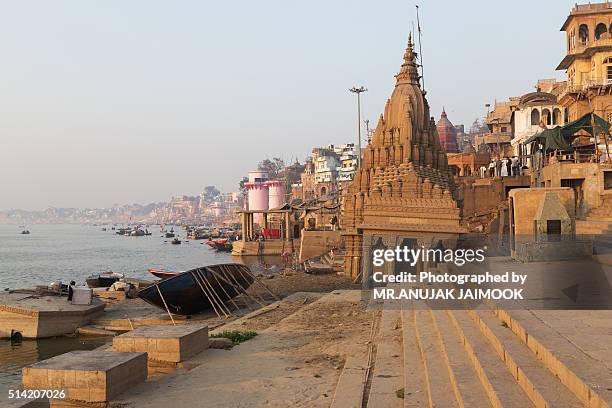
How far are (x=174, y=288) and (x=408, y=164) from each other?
63.2 feet

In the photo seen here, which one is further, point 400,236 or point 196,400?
point 400,236

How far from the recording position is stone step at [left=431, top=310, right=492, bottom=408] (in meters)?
5.55

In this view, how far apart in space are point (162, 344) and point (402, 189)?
22.0 metres

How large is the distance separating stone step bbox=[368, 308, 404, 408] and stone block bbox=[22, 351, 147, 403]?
137 inches

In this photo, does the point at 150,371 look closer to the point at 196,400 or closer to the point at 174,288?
the point at 196,400

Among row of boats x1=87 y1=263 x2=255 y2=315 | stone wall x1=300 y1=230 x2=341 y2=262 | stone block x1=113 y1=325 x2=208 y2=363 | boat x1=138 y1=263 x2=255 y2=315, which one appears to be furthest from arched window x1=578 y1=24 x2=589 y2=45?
stone block x1=113 y1=325 x2=208 y2=363

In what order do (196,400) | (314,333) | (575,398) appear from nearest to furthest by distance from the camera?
(575,398)
(196,400)
(314,333)

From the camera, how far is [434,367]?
7.19 metres

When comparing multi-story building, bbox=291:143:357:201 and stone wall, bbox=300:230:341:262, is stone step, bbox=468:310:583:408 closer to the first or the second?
stone wall, bbox=300:230:341:262

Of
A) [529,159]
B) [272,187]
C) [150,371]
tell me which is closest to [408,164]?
[529,159]

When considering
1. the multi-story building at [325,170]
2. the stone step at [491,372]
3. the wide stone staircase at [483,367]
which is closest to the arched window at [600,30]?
the wide stone staircase at [483,367]

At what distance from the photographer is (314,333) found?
1234cm

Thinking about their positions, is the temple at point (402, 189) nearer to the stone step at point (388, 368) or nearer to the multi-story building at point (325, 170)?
the stone step at point (388, 368)

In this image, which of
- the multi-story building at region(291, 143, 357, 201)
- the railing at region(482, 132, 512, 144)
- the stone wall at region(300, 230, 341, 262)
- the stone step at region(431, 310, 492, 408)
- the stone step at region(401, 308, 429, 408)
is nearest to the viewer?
the stone step at region(431, 310, 492, 408)
